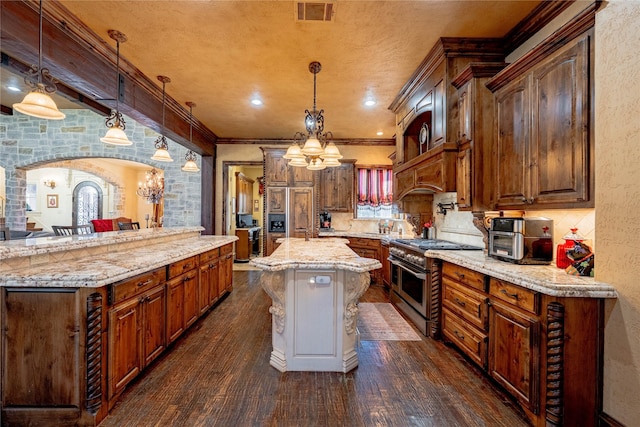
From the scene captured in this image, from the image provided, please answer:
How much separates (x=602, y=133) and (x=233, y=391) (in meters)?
3.02

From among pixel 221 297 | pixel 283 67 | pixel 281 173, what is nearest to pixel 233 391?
pixel 221 297

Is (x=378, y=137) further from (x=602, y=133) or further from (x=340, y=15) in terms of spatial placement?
(x=602, y=133)

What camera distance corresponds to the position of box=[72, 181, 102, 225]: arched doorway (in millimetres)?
10331

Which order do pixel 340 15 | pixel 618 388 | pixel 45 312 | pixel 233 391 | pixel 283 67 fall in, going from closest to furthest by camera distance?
pixel 618 388 → pixel 45 312 → pixel 233 391 → pixel 340 15 → pixel 283 67

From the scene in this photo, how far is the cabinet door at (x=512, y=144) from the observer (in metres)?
2.31

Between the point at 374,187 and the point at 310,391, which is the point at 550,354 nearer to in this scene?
the point at 310,391

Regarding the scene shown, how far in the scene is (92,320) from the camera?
182 cm

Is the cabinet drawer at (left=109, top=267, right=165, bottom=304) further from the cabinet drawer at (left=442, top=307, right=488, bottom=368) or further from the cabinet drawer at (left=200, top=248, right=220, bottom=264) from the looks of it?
the cabinet drawer at (left=442, top=307, right=488, bottom=368)

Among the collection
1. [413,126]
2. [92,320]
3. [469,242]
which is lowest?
[92,320]

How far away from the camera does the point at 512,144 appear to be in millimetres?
2459

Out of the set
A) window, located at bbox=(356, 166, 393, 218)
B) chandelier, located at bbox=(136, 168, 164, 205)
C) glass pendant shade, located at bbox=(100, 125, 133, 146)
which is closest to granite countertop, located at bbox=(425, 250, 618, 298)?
glass pendant shade, located at bbox=(100, 125, 133, 146)

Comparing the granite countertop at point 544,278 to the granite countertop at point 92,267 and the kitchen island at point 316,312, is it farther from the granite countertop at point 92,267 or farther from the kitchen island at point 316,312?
the granite countertop at point 92,267

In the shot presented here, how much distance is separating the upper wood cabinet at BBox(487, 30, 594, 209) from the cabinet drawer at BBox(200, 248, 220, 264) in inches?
127

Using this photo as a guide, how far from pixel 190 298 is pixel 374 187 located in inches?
172
